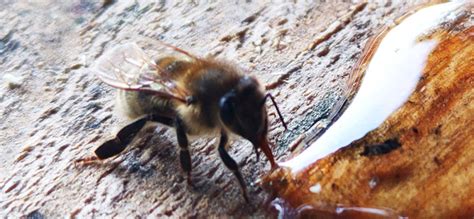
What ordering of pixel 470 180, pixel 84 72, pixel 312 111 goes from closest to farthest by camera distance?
pixel 470 180 < pixel 312 111 < pixel 84 72

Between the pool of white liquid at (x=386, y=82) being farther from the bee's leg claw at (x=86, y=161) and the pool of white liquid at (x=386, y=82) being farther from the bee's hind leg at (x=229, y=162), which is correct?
the bee's leg claw at (x=86, y=161)

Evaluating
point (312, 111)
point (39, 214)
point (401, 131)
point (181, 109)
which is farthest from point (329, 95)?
point (39, 214)

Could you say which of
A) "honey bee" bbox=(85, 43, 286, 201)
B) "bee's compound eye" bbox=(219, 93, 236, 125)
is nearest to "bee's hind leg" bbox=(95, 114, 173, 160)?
"honey bee" bbox=(85, 43, 286, 201)

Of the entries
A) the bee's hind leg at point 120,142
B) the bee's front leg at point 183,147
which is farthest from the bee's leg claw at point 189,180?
the bee's hind leg at point 120,142

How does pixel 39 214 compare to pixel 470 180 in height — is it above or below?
above

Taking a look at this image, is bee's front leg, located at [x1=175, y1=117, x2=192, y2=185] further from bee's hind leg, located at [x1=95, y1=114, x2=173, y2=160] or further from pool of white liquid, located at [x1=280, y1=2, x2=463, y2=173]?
pool of white liquid, located at [x1=280, y1=2, x2=463, y2=173]

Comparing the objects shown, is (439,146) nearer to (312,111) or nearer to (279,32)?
(312,111)
